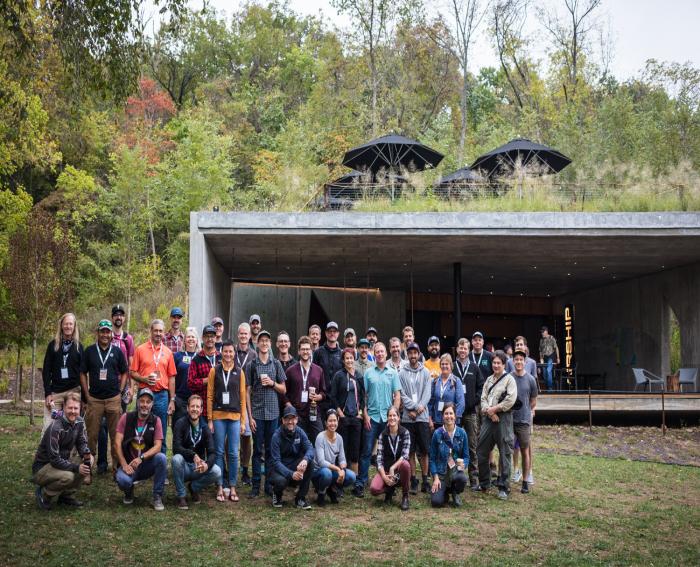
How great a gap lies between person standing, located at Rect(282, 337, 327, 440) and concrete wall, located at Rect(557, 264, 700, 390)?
1217cm

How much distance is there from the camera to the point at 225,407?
781cm

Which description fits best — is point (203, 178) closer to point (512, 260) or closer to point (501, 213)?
point (512, 260)

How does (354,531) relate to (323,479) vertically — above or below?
below

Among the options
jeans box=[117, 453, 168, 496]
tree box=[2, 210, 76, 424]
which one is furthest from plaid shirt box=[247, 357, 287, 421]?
tree box=[2, 210, 76, 424]

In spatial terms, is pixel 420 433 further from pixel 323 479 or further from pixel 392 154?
pixel 392 154

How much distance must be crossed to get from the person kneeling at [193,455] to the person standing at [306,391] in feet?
3.28

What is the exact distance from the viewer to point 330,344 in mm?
8742

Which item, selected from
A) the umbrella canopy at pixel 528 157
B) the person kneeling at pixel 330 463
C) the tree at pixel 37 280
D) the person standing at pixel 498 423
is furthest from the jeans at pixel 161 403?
the umbrella canopy at pixel 528 157

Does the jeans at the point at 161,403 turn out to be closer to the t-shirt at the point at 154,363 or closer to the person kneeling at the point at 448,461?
Result: the t-shirt at the point at 154,363

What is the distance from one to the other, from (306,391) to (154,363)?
1611mm

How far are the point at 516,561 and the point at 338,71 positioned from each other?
1257 inches

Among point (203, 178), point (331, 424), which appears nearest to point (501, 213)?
point (331, 424)

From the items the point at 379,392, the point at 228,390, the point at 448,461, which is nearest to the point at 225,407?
the point at 228,390

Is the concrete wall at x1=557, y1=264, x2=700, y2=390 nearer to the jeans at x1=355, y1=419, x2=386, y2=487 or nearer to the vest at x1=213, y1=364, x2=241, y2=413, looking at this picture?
the jeans at x1=355, y1=419, x2=386, y2=487
